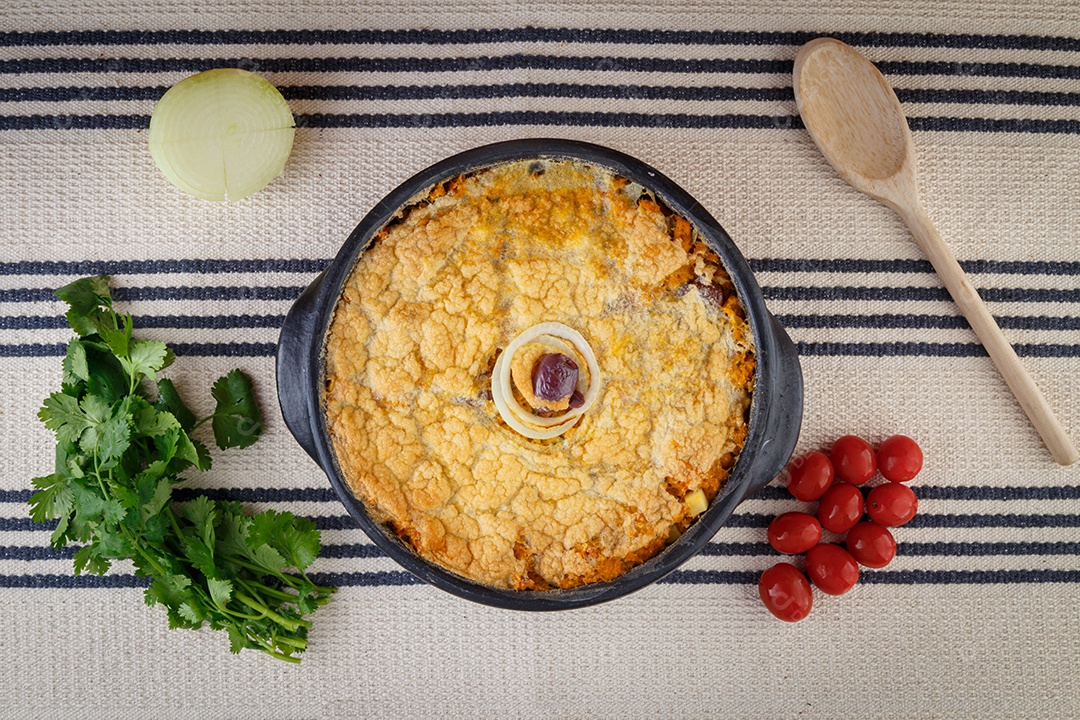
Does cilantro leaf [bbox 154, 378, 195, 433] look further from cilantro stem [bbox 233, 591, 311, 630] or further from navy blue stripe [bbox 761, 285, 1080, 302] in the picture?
navy blue stripe [bbox 761, 285, 1080, 302]

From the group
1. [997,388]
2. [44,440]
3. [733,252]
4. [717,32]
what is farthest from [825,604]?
[44,440]

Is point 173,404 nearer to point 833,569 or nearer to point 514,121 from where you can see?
point 514,121

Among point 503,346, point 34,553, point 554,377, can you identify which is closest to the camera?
point 554,377

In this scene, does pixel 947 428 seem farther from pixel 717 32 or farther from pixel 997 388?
pixel 717 32

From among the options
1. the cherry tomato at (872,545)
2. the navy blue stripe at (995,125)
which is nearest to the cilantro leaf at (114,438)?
the cherry tomato at (872,545)

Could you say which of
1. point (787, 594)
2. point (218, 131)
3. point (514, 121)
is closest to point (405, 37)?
point (514, 121)

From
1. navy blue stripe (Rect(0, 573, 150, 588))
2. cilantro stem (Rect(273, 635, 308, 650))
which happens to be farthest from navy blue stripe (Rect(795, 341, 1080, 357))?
navy blue stripe (Rect(0, 573, 150, 588))

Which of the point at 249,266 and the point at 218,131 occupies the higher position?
the point at 218,131
